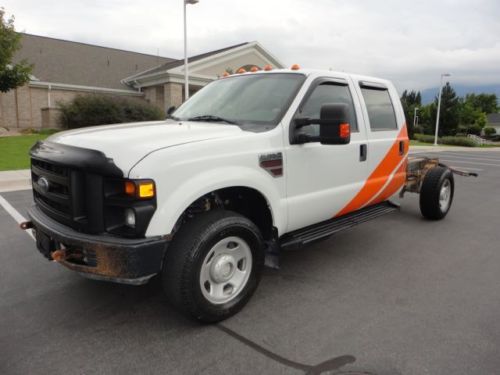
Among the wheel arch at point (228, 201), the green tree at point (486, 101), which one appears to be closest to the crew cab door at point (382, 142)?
the wheel arch at point (228, 201)

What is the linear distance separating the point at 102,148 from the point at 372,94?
323 centimetres

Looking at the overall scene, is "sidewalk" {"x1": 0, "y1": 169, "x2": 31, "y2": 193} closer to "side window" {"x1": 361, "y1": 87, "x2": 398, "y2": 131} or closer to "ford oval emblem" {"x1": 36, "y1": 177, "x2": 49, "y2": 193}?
"ford oval emblem" {"x1": 36, "y1": 177, "x2": 49, "y2": 193}

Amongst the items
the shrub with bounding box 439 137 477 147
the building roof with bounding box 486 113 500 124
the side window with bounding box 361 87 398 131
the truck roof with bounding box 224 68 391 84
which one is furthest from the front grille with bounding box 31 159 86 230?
the building roof with bounding box 486 113 500 124

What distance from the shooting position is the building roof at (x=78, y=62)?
989 inches

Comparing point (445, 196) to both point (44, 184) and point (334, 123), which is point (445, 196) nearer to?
point (334, 123)

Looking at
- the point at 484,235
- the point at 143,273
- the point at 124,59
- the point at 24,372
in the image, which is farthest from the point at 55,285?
the point at 124,59

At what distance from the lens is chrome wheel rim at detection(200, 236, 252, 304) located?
10.0ft

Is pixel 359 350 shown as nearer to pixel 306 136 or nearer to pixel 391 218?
pixel 306 136

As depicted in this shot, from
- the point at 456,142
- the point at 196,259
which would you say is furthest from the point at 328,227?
the point at 456,142

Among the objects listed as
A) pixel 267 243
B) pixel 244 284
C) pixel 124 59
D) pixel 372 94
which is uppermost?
pixel 124 59

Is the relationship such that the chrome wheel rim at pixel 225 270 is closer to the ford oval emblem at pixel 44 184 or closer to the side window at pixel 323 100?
the side window at pixel 323 100

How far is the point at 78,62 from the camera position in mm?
27062

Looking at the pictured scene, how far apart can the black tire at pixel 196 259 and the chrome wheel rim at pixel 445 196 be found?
171 inches

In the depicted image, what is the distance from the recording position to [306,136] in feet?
11.5
